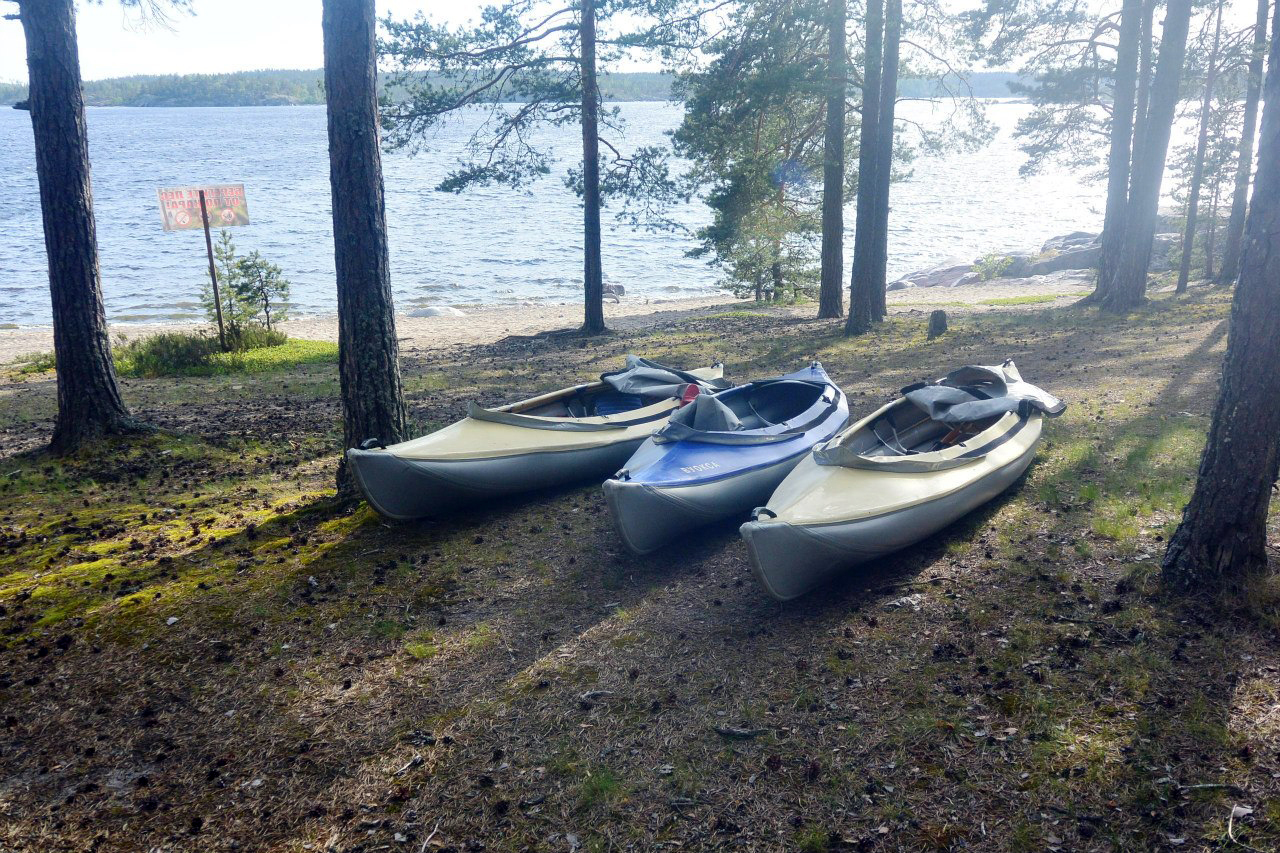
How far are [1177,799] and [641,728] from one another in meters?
2.42

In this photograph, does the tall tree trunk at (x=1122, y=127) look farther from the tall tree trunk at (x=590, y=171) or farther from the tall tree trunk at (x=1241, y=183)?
the tall tree trunk at (x=590, y=171)

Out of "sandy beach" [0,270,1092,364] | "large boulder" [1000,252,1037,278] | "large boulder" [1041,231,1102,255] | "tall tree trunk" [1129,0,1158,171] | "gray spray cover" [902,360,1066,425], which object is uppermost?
"tall tree trunk" [1129,0,1158,171]

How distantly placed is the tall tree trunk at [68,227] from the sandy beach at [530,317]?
9.23 meters

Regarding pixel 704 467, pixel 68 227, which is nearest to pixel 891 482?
pixel 704 467

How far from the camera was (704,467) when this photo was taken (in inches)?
262

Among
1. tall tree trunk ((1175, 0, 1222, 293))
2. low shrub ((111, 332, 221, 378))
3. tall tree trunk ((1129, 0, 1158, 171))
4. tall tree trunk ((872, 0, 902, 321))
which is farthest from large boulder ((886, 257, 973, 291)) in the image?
low shrub ((111, 332, 221, 378))

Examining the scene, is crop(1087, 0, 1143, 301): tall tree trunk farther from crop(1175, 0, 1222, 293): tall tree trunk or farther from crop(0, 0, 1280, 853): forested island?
crop(0, 0, 1280, 853): forested island

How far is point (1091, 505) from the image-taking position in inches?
265

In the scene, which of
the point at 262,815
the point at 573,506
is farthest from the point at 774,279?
the point at 262,815

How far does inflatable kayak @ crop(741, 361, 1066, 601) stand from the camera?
17.7 ft

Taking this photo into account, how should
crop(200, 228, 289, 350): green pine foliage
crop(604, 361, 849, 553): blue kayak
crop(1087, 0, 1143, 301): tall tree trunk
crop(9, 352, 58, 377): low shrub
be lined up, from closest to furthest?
crop(604, 361, 849, 553): blue kayak
crop(9, 352, 58, 377): low shrub
crop(200, 228, 289, 350): green pine foliage
crop(1087, 0, 1143, 301): tall tree trunk

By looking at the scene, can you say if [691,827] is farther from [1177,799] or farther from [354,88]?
[354,88]

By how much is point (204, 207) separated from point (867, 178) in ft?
39.3

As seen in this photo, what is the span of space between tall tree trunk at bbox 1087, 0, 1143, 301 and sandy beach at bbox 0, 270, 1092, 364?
132 inches
